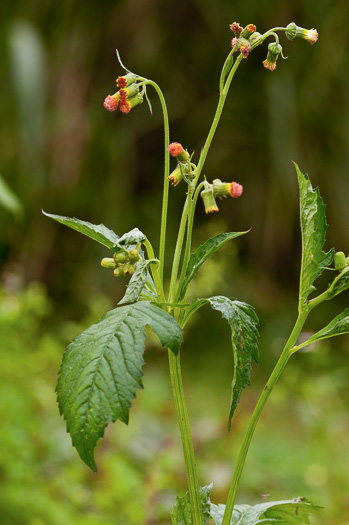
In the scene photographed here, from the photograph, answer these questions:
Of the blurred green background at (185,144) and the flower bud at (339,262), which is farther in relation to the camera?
the blurred green background at (185,144)

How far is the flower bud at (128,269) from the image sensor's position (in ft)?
1.55

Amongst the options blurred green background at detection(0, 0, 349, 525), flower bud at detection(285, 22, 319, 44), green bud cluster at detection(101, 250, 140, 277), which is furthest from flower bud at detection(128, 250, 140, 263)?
blurred green background at detection(0, 0, 349, 525)

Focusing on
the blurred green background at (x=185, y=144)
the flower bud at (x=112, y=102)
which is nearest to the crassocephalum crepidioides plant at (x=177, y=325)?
the flower bud at (x=112, y=102)

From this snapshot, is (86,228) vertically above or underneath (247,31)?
underneath

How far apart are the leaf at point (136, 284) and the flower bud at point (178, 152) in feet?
0.28

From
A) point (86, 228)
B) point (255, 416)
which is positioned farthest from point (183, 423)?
point (86, 228)

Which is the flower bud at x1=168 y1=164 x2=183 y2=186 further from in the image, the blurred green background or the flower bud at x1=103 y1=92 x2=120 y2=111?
the blurred green background

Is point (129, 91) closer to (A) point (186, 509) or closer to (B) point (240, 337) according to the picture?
(B) point (240, 337)

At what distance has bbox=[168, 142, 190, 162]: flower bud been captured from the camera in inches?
18.5

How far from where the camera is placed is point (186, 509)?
20.7 inches

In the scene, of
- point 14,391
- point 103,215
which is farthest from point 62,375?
point 103,215

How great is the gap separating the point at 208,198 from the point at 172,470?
107cm

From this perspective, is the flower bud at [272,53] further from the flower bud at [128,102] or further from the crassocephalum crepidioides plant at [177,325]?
the flower bud at [128,102]

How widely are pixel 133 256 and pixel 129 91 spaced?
0.47 ft
